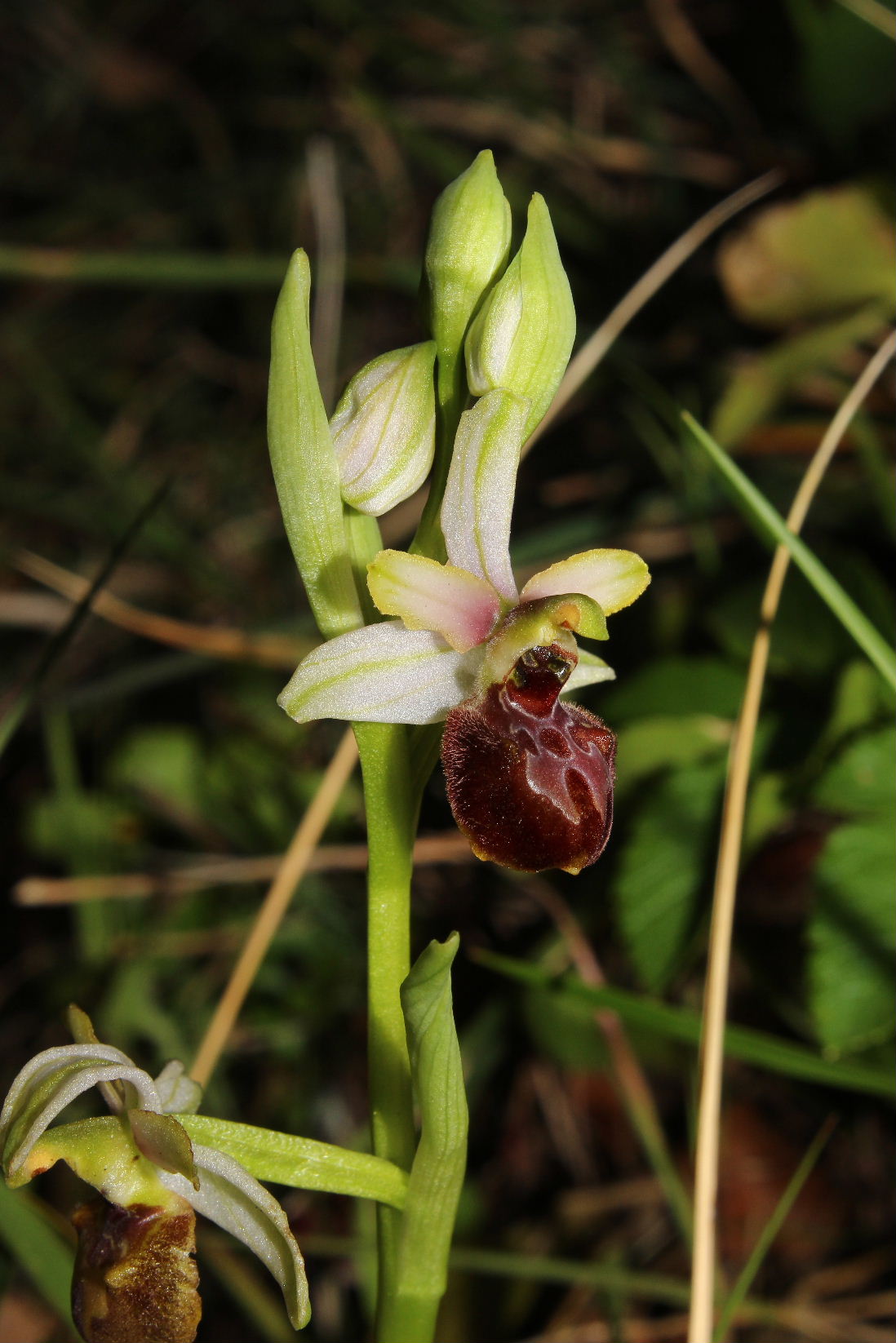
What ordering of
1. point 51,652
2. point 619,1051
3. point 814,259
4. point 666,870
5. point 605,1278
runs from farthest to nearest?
1. point 814,259
2. point 619,1051
3. point 605,1278
4. point 666,870
5. point 51,652

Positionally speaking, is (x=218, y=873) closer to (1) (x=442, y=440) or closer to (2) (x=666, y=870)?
(2) (x=666, y=870)

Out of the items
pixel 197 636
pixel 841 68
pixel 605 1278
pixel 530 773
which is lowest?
pixel 605 1278

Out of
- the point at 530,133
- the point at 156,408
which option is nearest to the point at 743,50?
the point at 530,133

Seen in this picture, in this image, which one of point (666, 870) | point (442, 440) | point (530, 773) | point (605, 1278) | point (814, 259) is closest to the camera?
point (530, 773)

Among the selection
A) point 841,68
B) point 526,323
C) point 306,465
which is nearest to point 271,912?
point 306,465

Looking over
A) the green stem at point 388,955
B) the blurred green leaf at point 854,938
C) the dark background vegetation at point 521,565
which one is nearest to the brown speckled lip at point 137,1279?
the green stem at point 388,955

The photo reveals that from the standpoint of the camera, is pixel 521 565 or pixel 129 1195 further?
pixel 521 565

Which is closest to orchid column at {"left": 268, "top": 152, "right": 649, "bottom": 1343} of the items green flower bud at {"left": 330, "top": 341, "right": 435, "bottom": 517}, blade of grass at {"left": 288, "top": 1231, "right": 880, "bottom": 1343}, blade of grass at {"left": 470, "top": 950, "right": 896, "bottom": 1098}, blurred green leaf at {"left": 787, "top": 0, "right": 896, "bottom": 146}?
green flower bud at {"left": 330, "top": 341, "right": 435, "bottom": 517}

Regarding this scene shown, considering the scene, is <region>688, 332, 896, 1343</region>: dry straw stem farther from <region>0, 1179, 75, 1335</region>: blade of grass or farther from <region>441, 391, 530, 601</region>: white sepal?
<region>0, 1179, 75, 1335</region>: blade of grass
